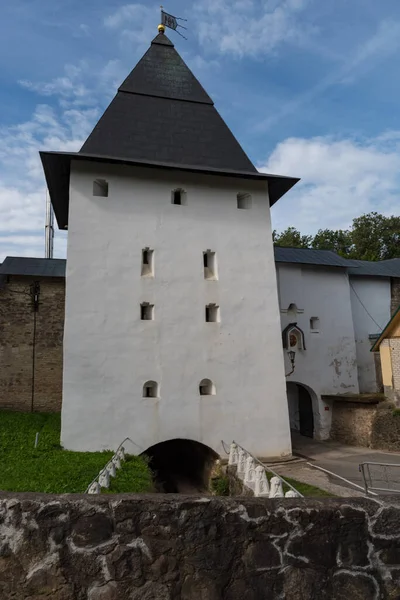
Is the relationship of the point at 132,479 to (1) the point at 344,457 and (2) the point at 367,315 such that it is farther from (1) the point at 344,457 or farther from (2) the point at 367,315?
(2) the point at 367,315

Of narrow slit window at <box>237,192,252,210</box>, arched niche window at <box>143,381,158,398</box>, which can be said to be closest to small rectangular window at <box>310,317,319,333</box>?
narrow slit window at <box>237,192,252,210</box>

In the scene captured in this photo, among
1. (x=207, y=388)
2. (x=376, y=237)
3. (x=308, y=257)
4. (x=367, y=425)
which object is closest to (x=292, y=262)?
(x=308, y=257)

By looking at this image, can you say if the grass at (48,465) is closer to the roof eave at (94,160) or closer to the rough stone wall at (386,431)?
the roof eave at (94,160)

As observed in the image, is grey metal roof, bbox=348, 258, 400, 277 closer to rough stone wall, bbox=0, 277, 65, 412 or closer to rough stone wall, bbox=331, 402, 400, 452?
rough stone wall, bbox=331, 402, 400, 452

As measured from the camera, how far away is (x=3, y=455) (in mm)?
10352

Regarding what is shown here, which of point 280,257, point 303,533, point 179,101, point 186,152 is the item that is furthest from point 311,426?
point 303,533

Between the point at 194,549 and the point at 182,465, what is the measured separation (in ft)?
42.7

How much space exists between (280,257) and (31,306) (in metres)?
9.64

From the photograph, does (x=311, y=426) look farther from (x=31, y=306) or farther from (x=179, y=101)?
(x=179, y=101)

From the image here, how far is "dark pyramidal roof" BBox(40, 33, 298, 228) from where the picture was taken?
1380 cm

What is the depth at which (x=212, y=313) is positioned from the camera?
13500 mm

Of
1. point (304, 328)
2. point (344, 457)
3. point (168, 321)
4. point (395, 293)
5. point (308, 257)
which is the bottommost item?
point (344, 457)

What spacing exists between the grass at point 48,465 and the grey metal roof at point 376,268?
12835 millimetres

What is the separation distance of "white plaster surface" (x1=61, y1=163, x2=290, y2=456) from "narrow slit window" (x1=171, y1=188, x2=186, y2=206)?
0.20 meters
